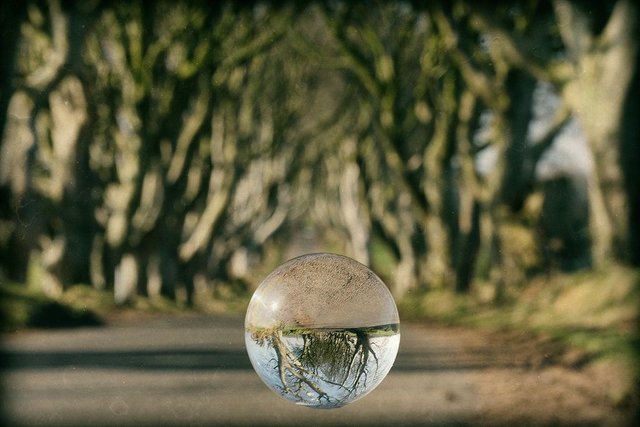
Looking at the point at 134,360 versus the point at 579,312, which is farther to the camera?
the point at 579,312

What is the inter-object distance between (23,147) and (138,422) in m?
8.06

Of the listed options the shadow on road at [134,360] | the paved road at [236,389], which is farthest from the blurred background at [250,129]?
the shadow on road at [134,360]

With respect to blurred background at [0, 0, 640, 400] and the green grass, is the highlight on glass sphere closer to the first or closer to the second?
the green grass

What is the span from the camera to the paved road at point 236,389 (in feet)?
25.0

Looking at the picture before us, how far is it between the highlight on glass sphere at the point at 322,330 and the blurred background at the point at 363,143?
5.31 m

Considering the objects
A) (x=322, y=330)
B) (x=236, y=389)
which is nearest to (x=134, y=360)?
(x=236, y=389)

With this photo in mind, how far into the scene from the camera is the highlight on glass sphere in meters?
4.69

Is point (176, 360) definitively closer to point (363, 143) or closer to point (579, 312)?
point (579, 312)

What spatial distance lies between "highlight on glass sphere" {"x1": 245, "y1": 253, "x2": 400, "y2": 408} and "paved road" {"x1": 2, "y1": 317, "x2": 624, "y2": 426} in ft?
8.74

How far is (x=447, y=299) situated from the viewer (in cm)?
1820

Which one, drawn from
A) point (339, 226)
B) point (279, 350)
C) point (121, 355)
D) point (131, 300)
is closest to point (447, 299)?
point (131, 300)

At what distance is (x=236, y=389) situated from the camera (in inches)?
354

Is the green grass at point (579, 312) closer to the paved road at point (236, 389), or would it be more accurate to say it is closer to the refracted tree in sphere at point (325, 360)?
the paved road at point (236, 389)

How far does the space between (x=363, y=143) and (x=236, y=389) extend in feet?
51.2
